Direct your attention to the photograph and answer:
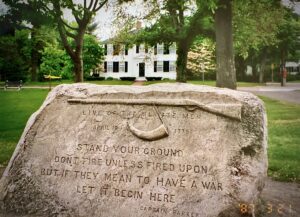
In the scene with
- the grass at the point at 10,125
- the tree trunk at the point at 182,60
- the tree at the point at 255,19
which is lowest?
the grass at the point at 10,125

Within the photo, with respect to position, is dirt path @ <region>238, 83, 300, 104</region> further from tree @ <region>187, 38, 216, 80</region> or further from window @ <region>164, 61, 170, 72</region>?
window @ <region>164, 61, 170, 72</region>

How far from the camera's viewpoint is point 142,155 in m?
4.96

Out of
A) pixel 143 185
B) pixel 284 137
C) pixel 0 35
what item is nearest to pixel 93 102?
pixel 143 185

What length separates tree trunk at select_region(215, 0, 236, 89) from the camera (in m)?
17.0

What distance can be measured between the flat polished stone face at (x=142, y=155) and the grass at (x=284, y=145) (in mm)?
3056

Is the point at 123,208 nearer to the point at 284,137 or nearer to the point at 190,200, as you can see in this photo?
the point at 190,200

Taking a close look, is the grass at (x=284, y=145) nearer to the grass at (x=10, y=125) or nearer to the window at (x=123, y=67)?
the grass at (x=10, y=125)

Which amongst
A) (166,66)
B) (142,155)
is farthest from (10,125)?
(166,66)

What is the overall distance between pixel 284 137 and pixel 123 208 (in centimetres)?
A: 750

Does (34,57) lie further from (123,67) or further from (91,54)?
(123,67)

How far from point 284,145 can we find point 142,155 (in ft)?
20.5

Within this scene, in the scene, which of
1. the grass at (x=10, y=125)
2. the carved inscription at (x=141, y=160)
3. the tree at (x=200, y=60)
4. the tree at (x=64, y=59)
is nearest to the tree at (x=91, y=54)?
the tree at (x=64, y=59)

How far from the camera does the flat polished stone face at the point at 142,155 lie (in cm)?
467
